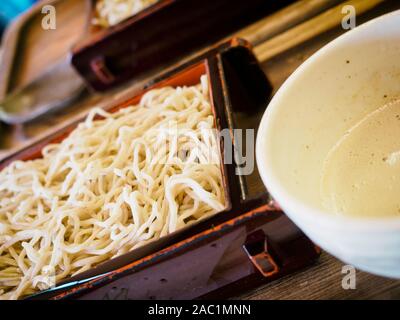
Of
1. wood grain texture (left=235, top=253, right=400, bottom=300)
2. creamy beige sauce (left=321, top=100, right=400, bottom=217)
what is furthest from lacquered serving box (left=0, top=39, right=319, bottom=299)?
creamy beige sauce (left=321, top=100, right=400, bottom=217)

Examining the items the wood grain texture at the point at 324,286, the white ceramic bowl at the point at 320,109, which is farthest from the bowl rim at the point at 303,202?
the wood grain texture at the point at 324,286

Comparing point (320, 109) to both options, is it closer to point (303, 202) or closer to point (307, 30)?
point (303, 202)

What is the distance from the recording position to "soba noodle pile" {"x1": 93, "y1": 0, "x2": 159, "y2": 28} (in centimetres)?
327

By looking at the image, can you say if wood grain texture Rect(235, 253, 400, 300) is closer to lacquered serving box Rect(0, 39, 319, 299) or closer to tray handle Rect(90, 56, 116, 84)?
A: lacquered serving box Rect(0, 39, 319, 299)

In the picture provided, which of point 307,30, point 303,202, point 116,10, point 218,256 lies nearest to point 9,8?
point 116,10

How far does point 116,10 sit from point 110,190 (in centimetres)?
210

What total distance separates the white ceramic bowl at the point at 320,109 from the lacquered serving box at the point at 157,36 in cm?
163

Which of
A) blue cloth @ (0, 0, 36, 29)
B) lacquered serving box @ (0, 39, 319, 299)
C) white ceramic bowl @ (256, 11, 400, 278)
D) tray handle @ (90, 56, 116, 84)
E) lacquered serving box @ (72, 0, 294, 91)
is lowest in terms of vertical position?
lacquered serving box @ (0, 39, 319, 299)

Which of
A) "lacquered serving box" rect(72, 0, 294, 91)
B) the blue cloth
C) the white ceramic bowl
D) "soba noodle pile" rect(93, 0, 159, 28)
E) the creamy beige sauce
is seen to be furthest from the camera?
the blue cloth

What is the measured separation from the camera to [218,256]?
1.52 meters

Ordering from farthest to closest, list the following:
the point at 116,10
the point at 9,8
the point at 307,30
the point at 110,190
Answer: the point at 9,8, the point at 116,10, the point at 307,30, the point at 110,190

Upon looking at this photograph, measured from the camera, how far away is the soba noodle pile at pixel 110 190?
167cm
